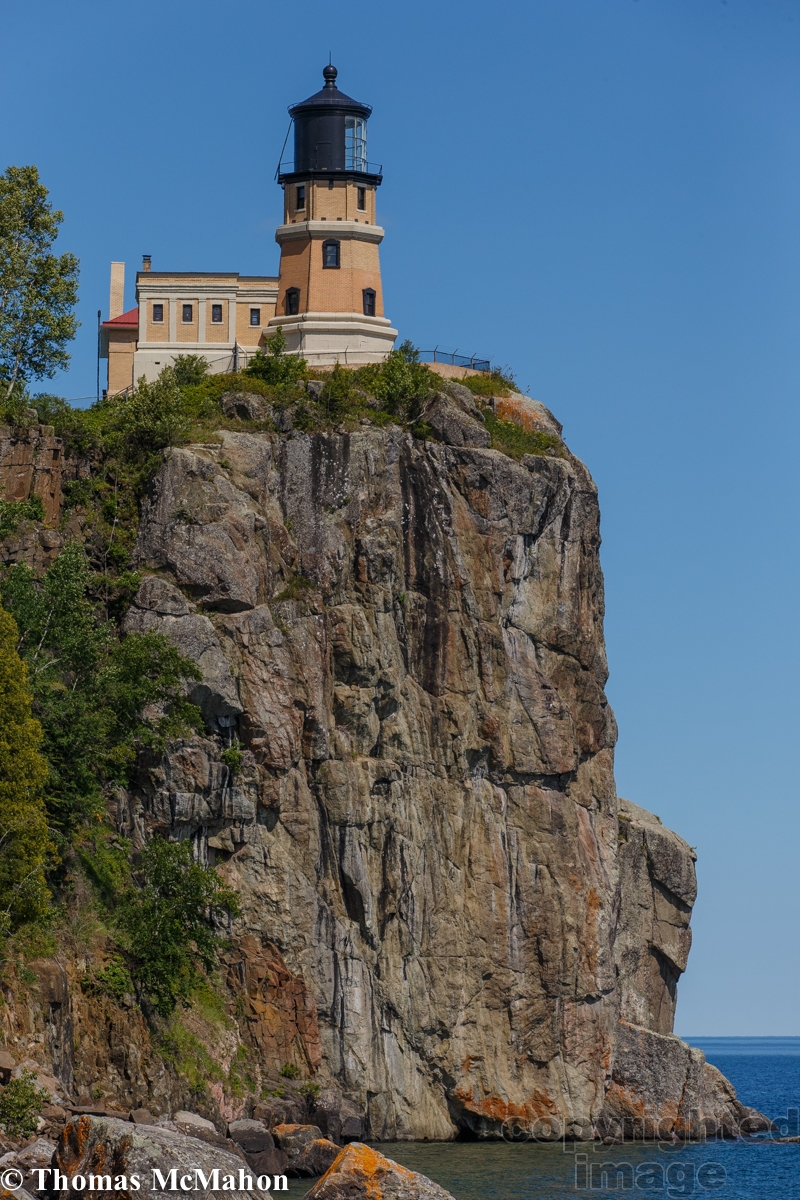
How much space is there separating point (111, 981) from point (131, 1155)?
21.4 metres

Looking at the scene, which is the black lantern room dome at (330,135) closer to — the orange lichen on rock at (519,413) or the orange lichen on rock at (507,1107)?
the orange lichen on rock at (519,413)

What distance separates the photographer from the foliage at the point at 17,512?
68.4m

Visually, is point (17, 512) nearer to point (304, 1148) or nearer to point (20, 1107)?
point (304, 1148)

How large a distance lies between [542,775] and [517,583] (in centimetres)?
767

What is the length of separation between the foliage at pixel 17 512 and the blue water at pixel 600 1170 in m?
25.2

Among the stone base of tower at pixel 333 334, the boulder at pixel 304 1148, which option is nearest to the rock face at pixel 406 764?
the boulder at pixel 304 1148

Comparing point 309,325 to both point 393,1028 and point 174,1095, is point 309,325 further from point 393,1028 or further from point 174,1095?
point 174,1095

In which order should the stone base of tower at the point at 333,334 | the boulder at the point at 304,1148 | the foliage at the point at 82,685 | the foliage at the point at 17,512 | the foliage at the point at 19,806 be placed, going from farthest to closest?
1. the stone base of tower at the point at 333,334
2. the foliage at the point at 17,512
3. the foliage at the point at 82,685
4. the boulder at the point at 304,1148
5. the foliage at the point at 19,806

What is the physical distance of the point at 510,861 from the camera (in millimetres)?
74625

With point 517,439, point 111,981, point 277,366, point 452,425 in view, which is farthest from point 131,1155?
point 517,439

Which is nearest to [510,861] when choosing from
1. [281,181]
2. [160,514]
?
[160,514]

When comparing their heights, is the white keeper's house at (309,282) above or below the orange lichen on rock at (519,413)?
above

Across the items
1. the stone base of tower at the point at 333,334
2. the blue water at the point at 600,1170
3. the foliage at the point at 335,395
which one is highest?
the stone base of tower at the point at 333,334

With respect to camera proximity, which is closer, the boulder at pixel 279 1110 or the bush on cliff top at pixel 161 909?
the bush on cliff top at pixel 161 909
